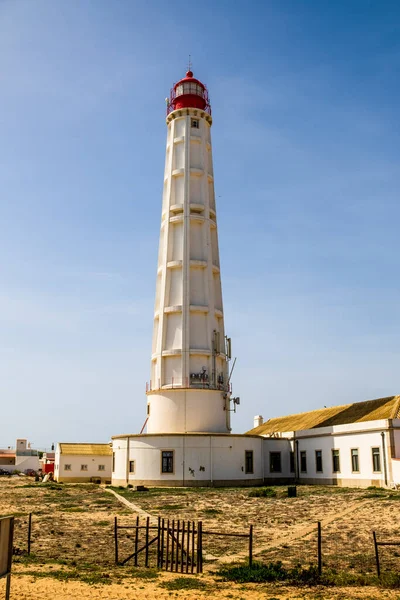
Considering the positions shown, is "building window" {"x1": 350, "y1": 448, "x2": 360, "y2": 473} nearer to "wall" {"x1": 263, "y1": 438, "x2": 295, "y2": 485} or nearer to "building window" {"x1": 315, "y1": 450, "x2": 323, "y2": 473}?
"building window" {"x1": 315, "y1": 450, "x2": 323, "y2": 473}

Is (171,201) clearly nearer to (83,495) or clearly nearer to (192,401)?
(192,401)

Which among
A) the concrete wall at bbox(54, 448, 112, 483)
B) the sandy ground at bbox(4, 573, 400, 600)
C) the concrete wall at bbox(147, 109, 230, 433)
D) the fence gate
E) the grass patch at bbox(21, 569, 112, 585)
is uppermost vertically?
the concrete wall at bbox(147, 109, 230, 433)

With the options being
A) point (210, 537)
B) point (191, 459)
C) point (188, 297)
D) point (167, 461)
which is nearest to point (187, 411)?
point (191, 459)

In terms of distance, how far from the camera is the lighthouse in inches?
1864

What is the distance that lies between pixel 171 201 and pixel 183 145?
5376 mm

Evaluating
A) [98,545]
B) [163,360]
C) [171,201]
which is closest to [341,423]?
[163,360]

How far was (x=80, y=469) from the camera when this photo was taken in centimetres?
5947

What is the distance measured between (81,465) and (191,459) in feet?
55.7

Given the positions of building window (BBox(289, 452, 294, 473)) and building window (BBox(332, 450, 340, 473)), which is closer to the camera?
building window (BBox(332, 450, 340, 473))

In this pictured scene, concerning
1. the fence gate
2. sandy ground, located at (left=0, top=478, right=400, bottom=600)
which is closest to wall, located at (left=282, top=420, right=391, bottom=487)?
sandy ground, located at (left=0, top=478, right=400, bottom=600)

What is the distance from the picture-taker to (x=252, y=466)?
49.3 meters

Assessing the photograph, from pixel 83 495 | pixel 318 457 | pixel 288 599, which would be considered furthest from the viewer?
pixel 318 457

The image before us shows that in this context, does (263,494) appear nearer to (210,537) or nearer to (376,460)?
(376,460)

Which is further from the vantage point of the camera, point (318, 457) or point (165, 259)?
point (165, 259)
